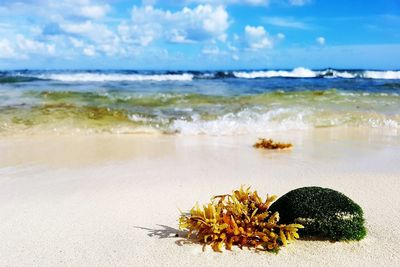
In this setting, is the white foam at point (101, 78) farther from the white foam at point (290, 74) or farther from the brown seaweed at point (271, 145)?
the brown seaweed at point (271, 145)

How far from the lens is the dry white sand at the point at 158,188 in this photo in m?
3.59

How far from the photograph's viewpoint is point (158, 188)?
5.50 m

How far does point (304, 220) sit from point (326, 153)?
164 inches

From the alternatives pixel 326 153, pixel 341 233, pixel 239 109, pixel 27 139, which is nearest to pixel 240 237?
pixel 341 233

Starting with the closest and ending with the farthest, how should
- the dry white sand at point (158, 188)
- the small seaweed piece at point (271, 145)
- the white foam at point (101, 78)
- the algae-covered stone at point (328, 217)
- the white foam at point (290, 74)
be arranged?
the dry white sand at point (158, 188)
the algae-covered stone at point (328, 217)
the small seaweed piece at point (271, 145)
the white foam at point (101, 78)
the white foam at point (290, 74)

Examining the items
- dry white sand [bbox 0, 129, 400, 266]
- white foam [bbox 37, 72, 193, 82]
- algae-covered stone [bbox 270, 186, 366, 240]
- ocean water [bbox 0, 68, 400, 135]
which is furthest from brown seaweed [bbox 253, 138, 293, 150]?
white foam [bbox 37, 72, 193, 82]

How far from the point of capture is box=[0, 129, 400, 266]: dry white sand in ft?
11.8

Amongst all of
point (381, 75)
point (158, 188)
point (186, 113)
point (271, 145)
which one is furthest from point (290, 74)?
point (158, 188)

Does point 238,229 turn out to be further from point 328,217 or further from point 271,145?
point 271,145

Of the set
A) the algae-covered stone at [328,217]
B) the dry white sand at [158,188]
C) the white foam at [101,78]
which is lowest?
the dry white sand at [158,188]

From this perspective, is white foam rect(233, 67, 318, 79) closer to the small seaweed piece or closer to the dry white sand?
the dry white sand

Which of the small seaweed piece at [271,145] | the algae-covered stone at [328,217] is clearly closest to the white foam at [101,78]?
the small seaweed piece at [271,145]

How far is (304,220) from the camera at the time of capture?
3.71m

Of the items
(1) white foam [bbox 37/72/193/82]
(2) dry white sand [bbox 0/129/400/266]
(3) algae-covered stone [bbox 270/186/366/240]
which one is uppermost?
(3) algae-covered stone [bbox 270/186/366/240]
